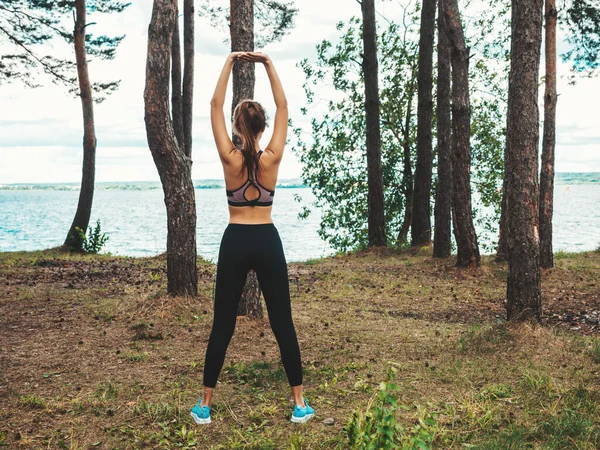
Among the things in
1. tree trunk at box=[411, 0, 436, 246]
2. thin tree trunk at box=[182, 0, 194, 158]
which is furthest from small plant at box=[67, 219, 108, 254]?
tree trunk at box=[411, 0, 436, 246]

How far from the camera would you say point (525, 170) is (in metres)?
7.14

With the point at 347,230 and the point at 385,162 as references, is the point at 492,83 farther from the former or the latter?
the point at 347,230

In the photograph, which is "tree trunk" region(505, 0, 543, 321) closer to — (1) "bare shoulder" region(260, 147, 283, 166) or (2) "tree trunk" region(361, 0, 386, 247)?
(1) "bare shoulder" region(260, 147, 283, 166)

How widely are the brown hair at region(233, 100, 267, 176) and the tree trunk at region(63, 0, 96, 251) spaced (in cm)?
1419

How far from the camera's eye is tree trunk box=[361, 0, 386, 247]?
16.9m

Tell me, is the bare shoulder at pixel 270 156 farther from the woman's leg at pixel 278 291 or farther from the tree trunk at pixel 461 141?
the tree trunk at pixel 461 141

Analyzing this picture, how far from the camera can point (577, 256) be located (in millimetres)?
15820

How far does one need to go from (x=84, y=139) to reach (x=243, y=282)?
1525 cm

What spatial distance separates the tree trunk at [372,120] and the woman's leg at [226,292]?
42.5ft

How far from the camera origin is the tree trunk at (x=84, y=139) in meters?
17.6

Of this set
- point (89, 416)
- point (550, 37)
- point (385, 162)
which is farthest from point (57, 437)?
point (385, 162)

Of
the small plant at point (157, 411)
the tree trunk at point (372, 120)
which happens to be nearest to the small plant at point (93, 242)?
the tree trunk at point (372, 120)

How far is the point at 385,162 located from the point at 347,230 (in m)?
4.19

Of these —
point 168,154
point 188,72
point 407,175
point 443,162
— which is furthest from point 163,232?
point 168,154
